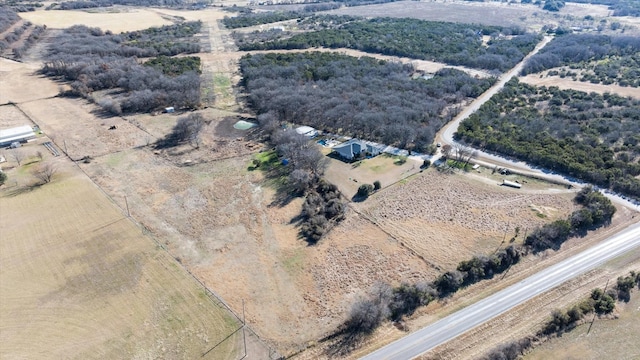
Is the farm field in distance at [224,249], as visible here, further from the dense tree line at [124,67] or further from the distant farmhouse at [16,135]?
the dense tree line at [124,67]

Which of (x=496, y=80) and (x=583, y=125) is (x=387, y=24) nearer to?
(x=496, y=80)

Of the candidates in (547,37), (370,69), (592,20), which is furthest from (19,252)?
(592,20)

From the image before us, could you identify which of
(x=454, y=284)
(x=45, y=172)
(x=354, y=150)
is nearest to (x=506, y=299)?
(x=454, y=284)

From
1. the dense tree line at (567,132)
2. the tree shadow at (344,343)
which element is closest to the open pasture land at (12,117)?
the tree shadow at (344,343)

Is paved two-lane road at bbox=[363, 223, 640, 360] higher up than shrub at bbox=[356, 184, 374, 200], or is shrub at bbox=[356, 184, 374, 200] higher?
shrub at bbox=[356, 184, 374, 200]

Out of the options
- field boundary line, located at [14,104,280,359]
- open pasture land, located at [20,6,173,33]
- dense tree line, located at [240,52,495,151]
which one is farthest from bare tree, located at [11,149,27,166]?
open pasture land, located at [20,6,173,33]

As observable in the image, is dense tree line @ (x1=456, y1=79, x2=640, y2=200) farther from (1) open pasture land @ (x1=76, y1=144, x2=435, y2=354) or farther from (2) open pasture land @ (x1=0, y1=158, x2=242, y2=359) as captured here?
(2) open pasture land @ (x1=0, y1=158, x2=242, y2=359)
